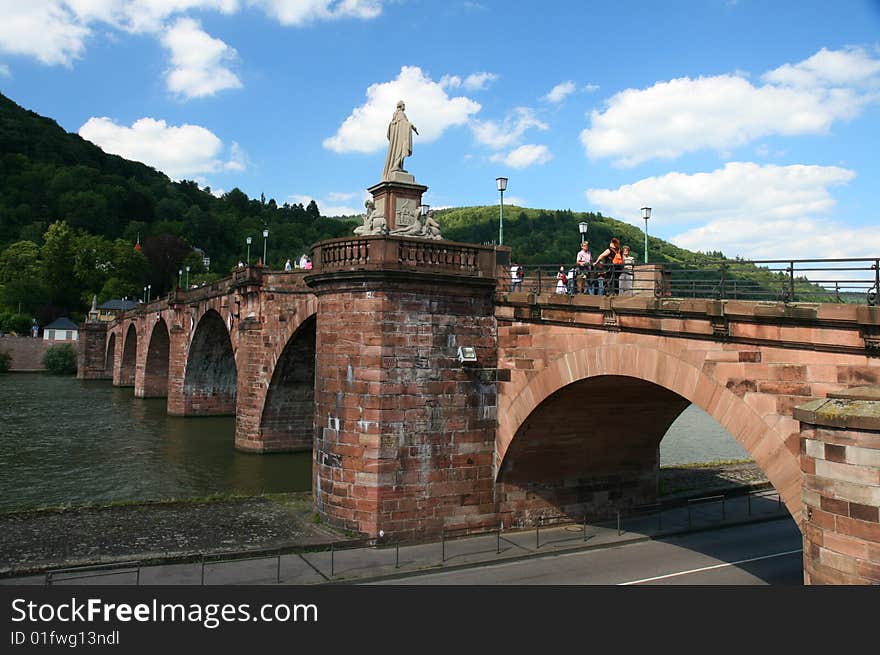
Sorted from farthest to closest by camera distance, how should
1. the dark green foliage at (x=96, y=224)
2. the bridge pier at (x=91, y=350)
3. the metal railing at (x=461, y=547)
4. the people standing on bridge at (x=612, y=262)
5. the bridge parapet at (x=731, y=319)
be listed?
the dark green foliage at (x=96, y=224)
the bridge pier at (x=91, y=350)
the people standing on bridge at (x=612, y=262)
the metal railing at (x=461, y=547)
the bridge parapet at (x=731, y=319)

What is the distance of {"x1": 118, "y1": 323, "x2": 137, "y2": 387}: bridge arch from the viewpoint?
77.8 metres

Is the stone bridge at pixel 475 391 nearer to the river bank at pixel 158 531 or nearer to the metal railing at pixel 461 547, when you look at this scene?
the metal railing at pixel 461 547

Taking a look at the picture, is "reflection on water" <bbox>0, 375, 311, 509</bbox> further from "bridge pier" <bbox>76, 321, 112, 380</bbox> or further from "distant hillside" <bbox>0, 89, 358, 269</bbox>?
"distant hillside" <bbox>0, 89, 358, 269</bbox>

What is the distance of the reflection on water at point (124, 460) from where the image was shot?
26.4 metres

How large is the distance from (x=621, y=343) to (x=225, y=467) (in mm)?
22127

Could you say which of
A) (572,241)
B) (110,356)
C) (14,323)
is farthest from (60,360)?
(572,241)

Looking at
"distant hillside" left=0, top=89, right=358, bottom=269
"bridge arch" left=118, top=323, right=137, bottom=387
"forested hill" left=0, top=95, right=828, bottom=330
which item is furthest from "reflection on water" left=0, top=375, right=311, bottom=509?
"distant hillside" left=0, top=89, right=358, bottom=269

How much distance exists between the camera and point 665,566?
617 inches

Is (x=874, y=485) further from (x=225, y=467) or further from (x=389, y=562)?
(x=225, y=467)

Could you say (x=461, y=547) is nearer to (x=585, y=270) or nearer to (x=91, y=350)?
(x=585, y=270)

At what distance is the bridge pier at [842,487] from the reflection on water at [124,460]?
2106 centimetres

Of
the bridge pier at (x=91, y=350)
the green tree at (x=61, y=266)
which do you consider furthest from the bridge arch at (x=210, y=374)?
the green tree at (x=61, y=266)

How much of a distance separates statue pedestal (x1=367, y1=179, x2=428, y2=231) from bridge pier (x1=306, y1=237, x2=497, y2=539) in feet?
10.6
